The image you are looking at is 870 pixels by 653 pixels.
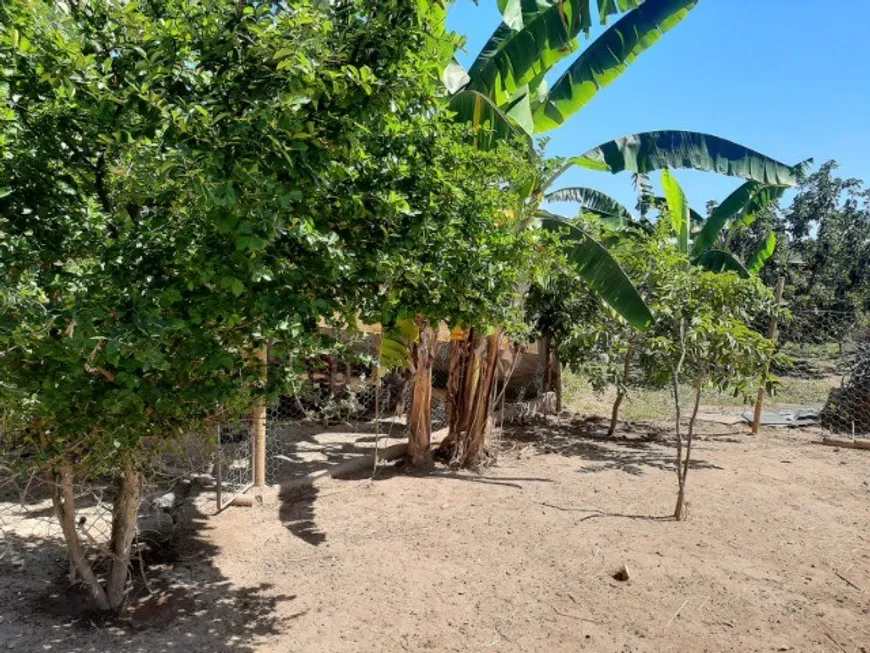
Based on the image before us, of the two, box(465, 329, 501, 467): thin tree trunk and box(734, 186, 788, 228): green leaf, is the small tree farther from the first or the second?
box(734, 186, 788, 228): green leaf

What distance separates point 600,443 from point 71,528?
691cm

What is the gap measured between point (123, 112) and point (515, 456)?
6319mm

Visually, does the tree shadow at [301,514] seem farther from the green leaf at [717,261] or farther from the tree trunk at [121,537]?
the green leaf at [717,261]

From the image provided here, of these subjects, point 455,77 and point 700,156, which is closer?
point 455,77

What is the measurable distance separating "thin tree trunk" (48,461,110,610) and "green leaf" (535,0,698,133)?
623 cm

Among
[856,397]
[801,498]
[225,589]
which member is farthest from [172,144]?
[856,397]

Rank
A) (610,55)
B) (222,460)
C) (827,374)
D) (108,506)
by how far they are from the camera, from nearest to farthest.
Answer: (108,506)
(222,460)
(610,55)
(827,374)

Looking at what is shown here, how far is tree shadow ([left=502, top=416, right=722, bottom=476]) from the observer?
7.74m

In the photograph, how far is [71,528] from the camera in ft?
12.2

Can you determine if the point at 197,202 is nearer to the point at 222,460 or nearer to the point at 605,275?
the point at 222,460

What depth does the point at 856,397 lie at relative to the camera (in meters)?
10.3

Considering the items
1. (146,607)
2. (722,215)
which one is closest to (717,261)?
(722,215)

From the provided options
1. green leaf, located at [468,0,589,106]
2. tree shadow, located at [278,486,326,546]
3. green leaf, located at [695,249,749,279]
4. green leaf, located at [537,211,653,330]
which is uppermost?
green leaf, located at [468,0,589,106]

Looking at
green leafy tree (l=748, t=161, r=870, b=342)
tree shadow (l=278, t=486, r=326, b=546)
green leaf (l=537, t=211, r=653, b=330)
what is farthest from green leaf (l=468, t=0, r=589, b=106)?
green leafy tree (l=748, t=161, r=870, b=342)
